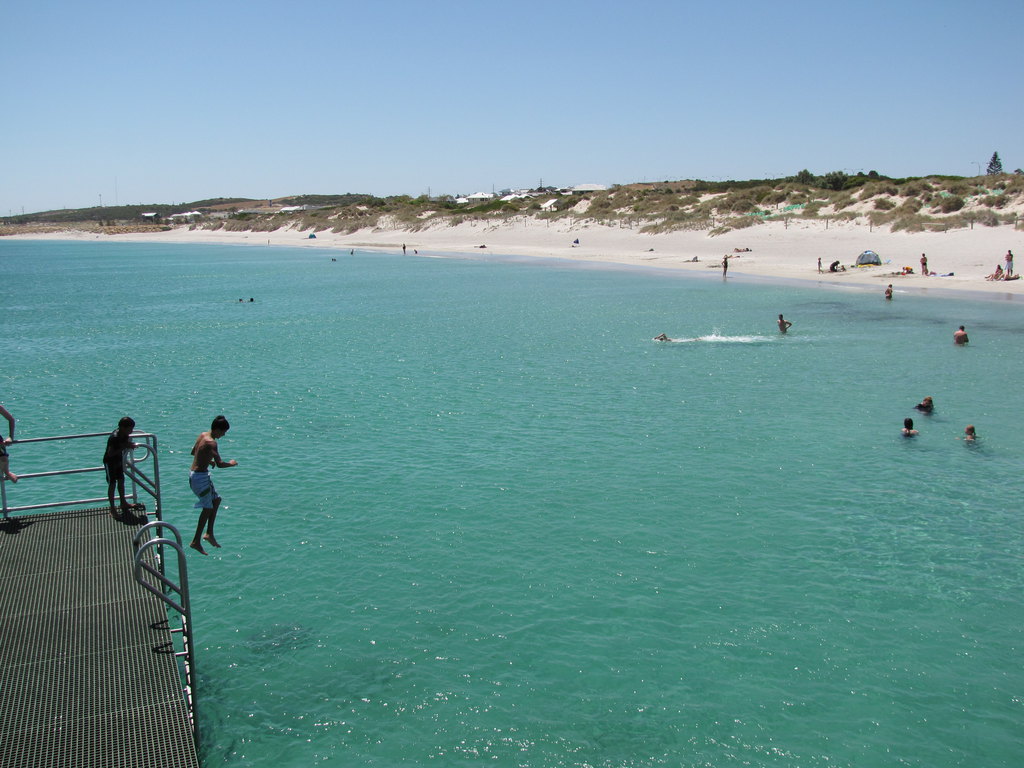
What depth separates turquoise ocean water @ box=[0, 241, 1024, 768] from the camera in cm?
877

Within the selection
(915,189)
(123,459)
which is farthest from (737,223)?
(123,459)

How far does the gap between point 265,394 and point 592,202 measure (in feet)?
271

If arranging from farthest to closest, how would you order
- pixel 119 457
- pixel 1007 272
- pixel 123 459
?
pixel 1007 272
pixel 119 457
pixel 123 459

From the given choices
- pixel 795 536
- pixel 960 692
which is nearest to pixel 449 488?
pixel 795 536

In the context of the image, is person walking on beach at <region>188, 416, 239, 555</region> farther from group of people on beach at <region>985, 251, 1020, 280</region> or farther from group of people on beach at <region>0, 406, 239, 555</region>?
group of people on beach at <region>985, 251, 1020, 280</region>

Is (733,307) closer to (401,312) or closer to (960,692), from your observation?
(401,312)

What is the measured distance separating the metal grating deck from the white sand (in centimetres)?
4409

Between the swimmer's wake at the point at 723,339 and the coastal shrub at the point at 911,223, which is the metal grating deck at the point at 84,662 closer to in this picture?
the swimmer's wake at the point at 723,339

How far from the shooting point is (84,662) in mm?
7375

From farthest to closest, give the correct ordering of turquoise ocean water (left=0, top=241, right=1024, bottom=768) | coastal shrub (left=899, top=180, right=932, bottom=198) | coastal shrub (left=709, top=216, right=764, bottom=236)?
coastal shrub (left=709, top=216, right=764, bottom=236) → coastal shrub (left=899, top=180, right=932, bottom=198) → turquoise ocean water (left=0, top=241, right=1024, bottom=768)

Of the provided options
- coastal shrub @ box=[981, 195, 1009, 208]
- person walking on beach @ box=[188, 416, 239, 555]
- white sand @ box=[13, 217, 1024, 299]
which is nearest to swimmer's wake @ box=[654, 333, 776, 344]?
white sand @ box=[13, 217, 1024, 299]

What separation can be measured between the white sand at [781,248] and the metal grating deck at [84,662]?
145 ft

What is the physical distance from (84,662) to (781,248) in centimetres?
6313

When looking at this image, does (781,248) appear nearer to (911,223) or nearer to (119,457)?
(911,223)
